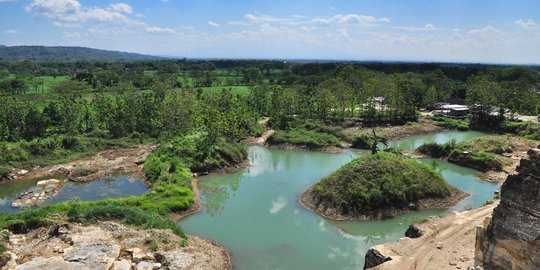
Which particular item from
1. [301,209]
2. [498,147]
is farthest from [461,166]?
[301,209]

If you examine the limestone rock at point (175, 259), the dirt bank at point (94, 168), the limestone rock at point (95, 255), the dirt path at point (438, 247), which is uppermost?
the dirt path at point (438, 247)

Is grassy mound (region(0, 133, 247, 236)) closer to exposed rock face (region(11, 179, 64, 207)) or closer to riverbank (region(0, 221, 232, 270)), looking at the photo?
riverbank (region(0, 221, 232, 270))

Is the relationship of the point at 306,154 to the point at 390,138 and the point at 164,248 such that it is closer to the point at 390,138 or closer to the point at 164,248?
the point at 390,138

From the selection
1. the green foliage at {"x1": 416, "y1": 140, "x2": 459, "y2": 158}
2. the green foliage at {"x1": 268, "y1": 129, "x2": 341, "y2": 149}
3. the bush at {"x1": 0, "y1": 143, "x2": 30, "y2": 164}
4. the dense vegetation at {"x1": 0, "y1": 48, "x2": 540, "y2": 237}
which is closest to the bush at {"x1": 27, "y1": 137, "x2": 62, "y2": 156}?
the dense vegetation at {"x1": 0, "y1": 48, "x2": 540, "y2": 237}

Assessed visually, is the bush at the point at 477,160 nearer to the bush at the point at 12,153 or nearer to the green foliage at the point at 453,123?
the green foliage at the point at 453,123

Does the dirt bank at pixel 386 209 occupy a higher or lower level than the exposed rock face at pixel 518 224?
lower

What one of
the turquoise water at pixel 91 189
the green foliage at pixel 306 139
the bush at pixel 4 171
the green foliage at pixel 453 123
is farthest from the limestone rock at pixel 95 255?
the green foliage at pixel 453 123

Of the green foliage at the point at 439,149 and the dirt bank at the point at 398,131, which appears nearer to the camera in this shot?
the green foliage at the point at 439,149
